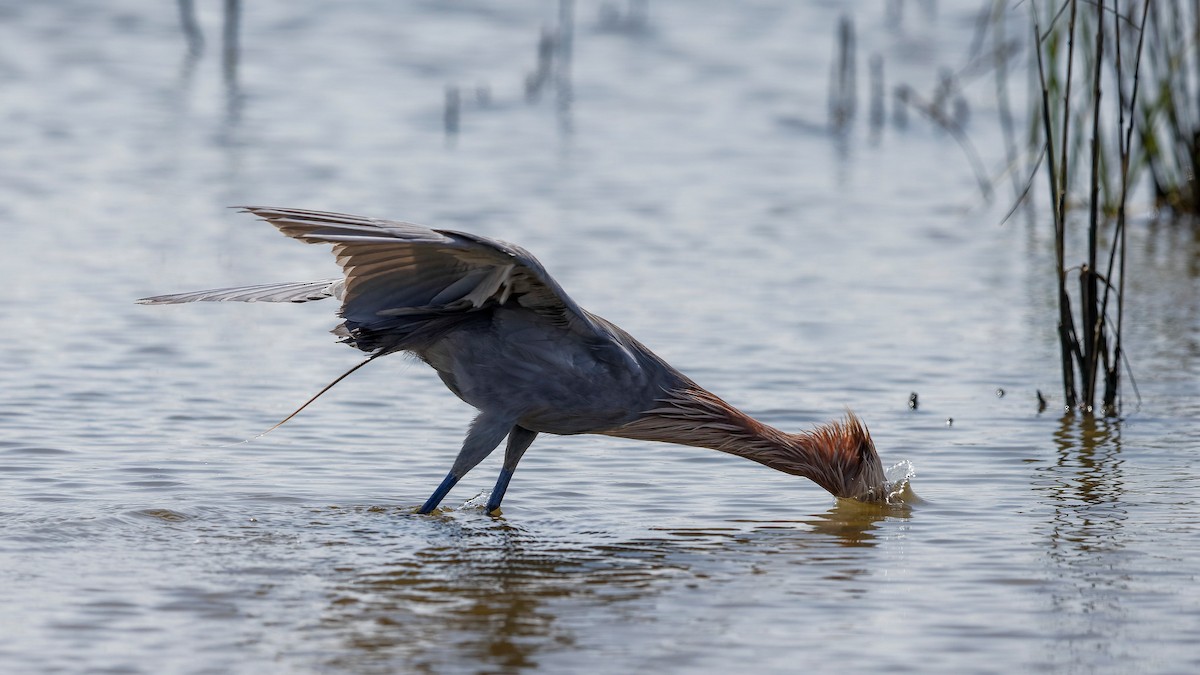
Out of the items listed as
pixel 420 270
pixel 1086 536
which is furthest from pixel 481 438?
pixel 1086 536

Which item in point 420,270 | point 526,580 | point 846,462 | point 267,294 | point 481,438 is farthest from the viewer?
point 846,462

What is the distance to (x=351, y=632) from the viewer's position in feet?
16.6

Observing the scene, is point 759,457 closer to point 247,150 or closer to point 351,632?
point 351,632

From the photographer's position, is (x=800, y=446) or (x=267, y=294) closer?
(x=267, y=294)

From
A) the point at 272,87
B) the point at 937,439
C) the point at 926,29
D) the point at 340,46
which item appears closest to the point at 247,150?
the point at 272,87

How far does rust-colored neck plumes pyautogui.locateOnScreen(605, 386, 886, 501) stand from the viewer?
666cm

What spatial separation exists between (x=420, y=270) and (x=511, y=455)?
91cm

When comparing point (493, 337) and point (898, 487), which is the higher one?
point (493, 337)

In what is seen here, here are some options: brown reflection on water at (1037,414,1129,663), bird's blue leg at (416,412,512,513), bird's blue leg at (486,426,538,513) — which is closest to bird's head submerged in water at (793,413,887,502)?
brown reflection on water at (1037,414,1129,663)

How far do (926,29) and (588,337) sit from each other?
16826 millimetres

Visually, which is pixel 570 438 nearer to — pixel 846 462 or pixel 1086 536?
pixel 846 462

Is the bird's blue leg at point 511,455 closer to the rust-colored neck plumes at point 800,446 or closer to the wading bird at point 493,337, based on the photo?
the wading bird at point 493,337

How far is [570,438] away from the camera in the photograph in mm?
7961

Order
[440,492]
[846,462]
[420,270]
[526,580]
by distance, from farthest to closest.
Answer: [846,462], [440,492], [420,270], [526,580]
